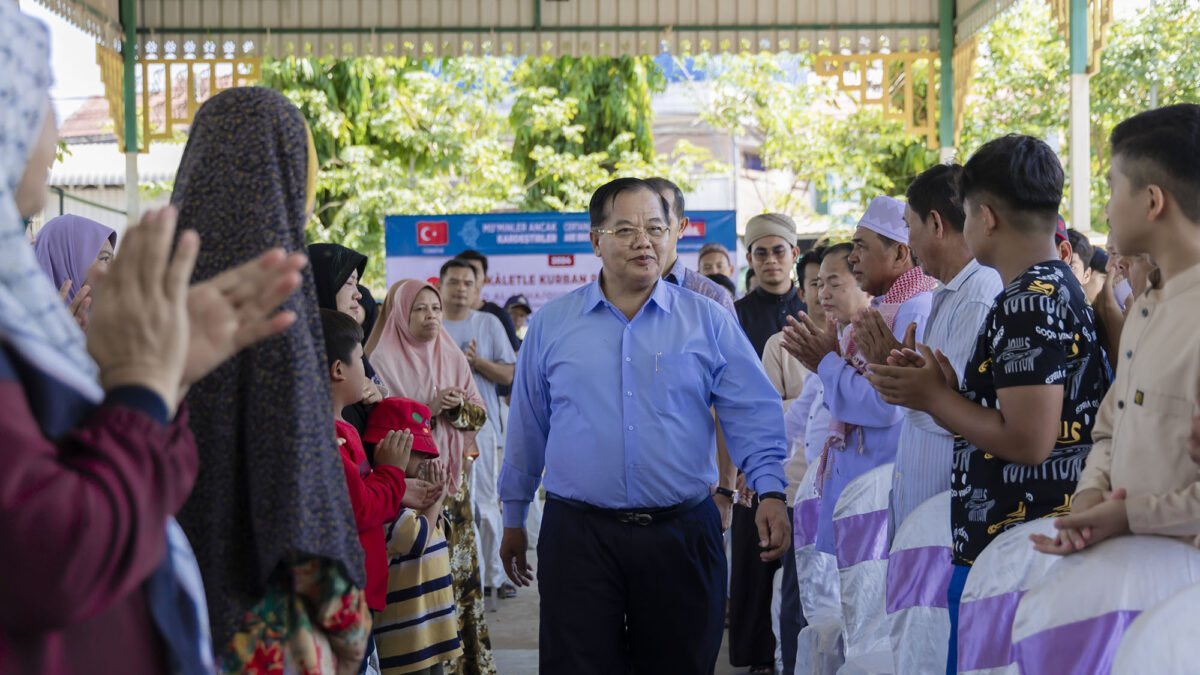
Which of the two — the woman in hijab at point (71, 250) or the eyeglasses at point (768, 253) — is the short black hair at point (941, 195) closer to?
the woman in hijab at point (71, 250)

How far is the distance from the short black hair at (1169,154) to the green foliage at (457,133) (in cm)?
1563

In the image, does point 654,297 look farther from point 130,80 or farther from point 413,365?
point 130,80

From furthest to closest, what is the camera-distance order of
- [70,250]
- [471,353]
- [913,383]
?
[471,353] < [70,250] < [913,383]

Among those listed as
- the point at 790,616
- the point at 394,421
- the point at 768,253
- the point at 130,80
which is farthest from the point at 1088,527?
the point at 130,80

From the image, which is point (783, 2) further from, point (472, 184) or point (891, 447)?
point (472, 184)

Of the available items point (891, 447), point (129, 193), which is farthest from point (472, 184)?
point (891, 447)

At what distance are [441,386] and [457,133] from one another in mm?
12780

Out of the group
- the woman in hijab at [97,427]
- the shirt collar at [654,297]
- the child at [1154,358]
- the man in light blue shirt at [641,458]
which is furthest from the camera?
the shirt collar at [654,297]

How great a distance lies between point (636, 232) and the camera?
3.64m

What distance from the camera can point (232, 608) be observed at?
1.73 metres

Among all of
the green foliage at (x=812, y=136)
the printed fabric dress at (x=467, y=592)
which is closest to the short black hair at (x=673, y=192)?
the printed fabric dress at (x=467, y=592)

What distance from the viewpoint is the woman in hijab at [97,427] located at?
1.21 m

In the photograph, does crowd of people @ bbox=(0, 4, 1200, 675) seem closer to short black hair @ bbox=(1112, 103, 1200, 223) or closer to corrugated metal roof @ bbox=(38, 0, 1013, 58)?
short black hair @ bbox=(1112, 103, 1200, 223)

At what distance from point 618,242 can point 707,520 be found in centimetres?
93
